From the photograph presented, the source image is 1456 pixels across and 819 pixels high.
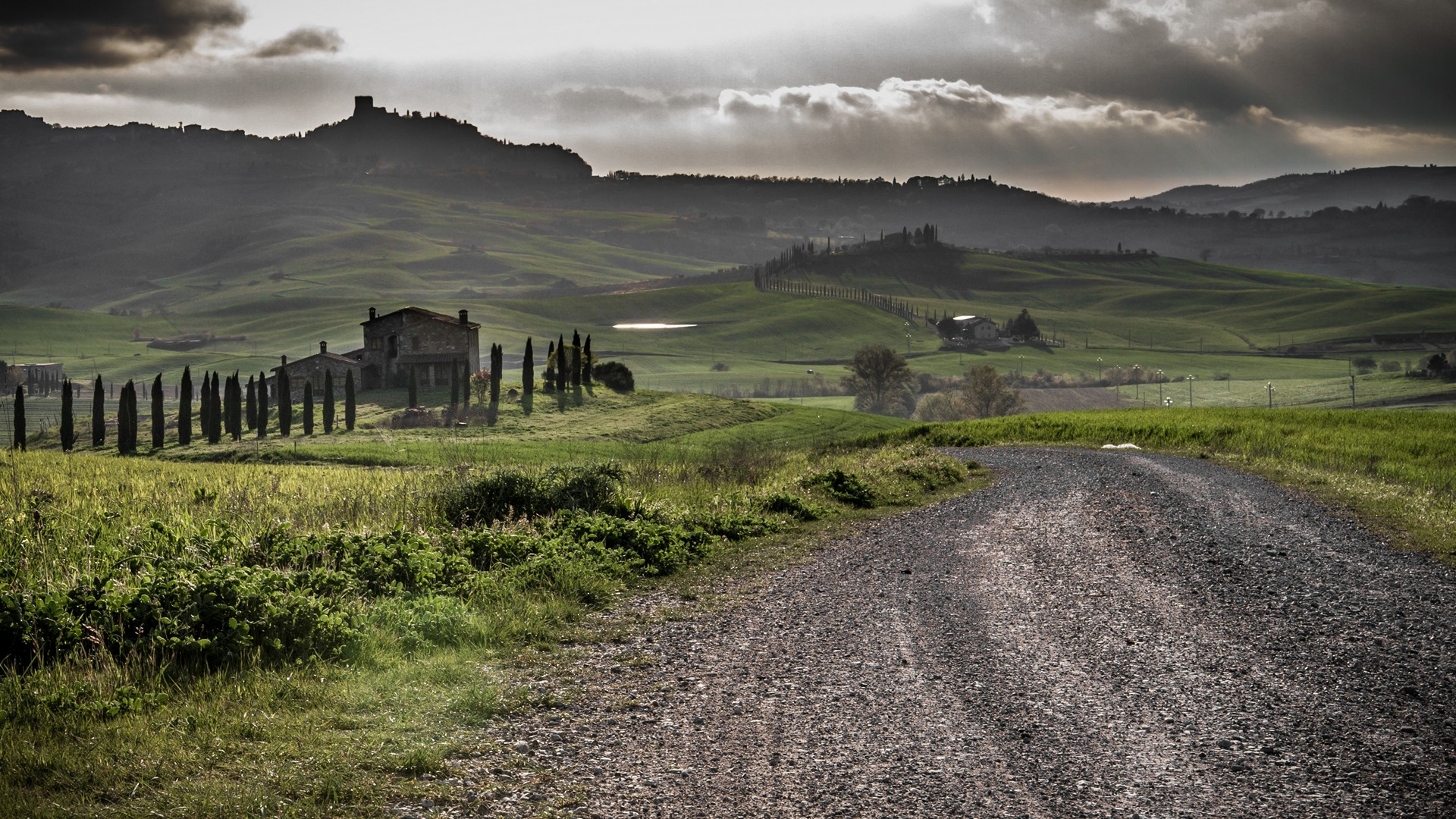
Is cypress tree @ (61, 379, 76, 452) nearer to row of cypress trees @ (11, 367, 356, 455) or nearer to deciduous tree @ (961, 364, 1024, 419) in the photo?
row of cypress trees @ (11, 367, 356, 455)

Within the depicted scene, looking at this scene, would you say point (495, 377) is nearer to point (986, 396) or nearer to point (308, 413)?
point (308, 413)

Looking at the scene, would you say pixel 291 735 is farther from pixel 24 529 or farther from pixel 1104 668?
pixel 24 529

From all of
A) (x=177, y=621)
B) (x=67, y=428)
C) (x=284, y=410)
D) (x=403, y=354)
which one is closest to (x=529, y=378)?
(x=403, y=354)

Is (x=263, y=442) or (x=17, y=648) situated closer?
(x=17, y=648)

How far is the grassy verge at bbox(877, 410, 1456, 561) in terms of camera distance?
806 inches

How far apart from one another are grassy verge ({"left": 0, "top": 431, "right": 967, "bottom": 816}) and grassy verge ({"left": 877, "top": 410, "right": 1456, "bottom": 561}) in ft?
35.6

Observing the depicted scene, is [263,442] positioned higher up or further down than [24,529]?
further down

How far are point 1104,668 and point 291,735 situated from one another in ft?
26.4

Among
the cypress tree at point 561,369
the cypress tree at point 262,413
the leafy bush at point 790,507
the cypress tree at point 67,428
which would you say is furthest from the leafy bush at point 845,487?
the cypress tree at point 67,428

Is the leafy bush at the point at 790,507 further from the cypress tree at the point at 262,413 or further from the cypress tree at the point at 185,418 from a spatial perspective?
the cypress tree at the point at 185,418

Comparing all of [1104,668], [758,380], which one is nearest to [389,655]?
[1104,668]

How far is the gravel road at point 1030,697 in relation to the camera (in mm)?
7980

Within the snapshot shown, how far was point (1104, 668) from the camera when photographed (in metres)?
11.0

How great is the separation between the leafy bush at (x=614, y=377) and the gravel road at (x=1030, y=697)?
79369 mm
